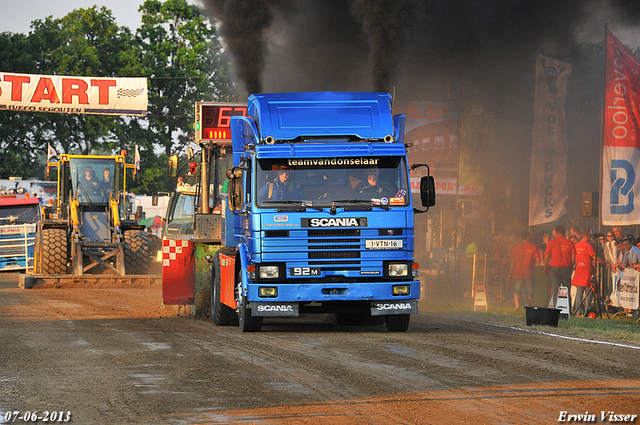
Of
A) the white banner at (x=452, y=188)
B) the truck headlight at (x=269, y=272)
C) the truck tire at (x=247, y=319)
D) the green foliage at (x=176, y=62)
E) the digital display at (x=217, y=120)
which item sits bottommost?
the truck tire at (x=247, y=319)

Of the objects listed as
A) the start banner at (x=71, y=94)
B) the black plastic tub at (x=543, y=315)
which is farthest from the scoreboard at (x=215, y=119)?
the start banner at (x=71, y=94)

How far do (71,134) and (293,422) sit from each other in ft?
168

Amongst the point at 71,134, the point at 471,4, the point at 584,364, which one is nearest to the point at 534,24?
the point at 471,4

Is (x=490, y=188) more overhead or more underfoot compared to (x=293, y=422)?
more overhead

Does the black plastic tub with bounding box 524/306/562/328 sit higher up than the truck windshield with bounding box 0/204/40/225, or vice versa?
the truck windshield with bounding box 0/204/40/225

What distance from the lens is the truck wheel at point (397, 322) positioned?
484 inches

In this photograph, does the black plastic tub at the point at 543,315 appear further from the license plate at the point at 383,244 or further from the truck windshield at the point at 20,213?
the truck windshield at the point at 20,213

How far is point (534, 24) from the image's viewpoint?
2692 cm

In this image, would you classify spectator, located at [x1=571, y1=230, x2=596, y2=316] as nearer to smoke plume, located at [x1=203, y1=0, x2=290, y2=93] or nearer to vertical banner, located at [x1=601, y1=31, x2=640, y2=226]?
vertical banner, located at [x1=601, y1=31, x2=640, y2=226]

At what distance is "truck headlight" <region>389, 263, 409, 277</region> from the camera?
11.5m

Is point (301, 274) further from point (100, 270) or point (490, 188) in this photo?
point (490, 188)

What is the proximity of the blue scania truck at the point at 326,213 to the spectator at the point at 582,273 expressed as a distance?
7011 mm

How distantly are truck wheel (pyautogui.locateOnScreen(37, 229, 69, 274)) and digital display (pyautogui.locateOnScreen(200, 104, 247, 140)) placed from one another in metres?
10.1

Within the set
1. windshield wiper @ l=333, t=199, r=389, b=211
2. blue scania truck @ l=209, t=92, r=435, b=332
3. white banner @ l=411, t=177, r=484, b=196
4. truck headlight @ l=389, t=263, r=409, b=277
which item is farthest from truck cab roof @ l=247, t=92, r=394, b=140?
white banner @ l=411, t=177, r=484, b=196
